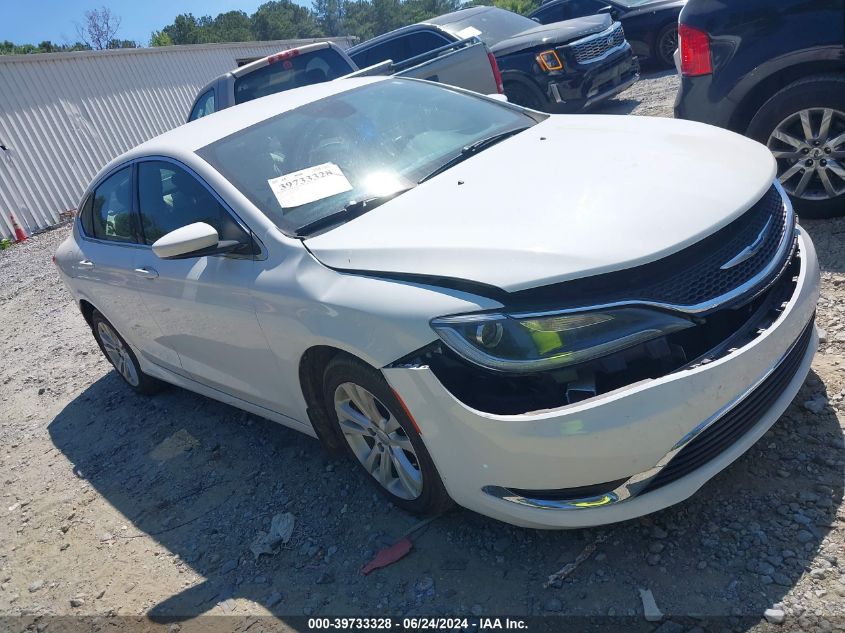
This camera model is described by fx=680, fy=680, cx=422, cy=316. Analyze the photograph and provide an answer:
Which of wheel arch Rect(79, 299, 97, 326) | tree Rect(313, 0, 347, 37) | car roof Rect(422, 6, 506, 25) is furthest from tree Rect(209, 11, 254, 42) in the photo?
wheel arch Rect(79, 299, 97, 326)

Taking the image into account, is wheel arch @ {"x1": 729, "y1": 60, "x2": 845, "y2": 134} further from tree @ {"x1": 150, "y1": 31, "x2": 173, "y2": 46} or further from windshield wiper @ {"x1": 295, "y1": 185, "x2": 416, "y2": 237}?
tree @ {"x1": 150, "y1": 31, "x2": 173, "y2": 46}

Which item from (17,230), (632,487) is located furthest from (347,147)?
(17,230)

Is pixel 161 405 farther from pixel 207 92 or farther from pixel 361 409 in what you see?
pixel 207 92

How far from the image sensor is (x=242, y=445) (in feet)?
12.9

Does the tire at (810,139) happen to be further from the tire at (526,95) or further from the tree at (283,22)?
the tree at (283,22)

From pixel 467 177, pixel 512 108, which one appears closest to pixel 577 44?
pixel 512 108

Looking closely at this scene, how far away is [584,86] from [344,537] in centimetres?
676

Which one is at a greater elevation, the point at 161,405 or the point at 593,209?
the point at 593,209

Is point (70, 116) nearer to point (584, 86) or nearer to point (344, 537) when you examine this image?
point (584, 86)

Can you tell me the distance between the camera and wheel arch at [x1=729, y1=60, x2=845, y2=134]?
387 centimetres

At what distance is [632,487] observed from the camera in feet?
7.04

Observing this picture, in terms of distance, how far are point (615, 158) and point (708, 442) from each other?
122 cm

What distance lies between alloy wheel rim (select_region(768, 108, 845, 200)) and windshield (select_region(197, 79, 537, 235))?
1.60 metres

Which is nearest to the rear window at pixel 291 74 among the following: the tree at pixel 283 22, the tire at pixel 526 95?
the tire at pixel 526 95
